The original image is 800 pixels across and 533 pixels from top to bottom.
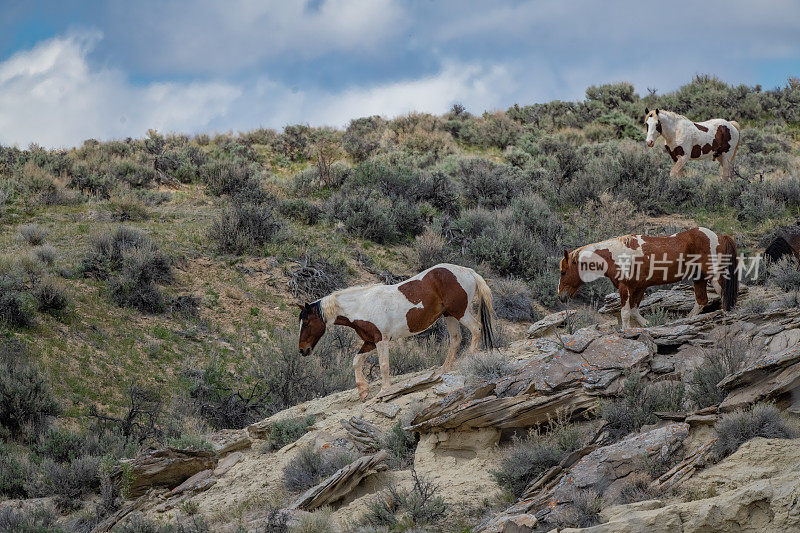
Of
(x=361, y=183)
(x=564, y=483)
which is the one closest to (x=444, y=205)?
(x=361, y=183)

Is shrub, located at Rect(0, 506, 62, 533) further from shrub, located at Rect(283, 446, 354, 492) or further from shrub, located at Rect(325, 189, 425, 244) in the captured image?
shrub, located at Rect(325, 189, 425, 244)

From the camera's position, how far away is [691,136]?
1800 cm

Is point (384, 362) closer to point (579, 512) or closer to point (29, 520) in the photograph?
point (579, 512)

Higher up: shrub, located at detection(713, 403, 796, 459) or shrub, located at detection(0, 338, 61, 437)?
shrub, located at detection(0, 338, 61, 437)

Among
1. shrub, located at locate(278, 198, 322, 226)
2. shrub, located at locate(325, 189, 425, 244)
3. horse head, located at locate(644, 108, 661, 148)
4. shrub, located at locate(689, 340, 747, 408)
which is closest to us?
shrub, located at locate(689, 340, 747, 408)

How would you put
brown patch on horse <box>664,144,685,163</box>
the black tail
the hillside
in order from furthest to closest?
brown patch on horse <box>664,144,685,163</box>, the hillside, the black tail

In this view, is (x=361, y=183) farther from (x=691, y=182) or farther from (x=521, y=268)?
(x=691, y=182)

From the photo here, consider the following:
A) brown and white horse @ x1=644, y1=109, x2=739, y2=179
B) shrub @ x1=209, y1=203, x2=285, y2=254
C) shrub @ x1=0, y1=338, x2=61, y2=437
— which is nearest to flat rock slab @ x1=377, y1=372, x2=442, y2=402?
shrub @ x1=0, y1=338, x2=61, y2=437

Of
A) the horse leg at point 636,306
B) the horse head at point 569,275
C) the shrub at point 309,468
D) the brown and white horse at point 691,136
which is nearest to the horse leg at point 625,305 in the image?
the horse leg at point 636,306

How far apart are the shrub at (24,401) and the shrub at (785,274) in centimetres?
1287

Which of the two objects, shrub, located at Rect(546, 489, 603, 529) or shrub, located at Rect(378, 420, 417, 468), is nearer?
shrub, located at Rect(546, 489, 603, 529)

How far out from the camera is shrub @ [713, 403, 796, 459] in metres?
5.95

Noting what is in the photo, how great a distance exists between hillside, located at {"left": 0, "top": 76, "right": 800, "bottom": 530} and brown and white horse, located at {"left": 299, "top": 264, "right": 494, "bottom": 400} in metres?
1.12

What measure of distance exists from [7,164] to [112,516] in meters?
17.7
